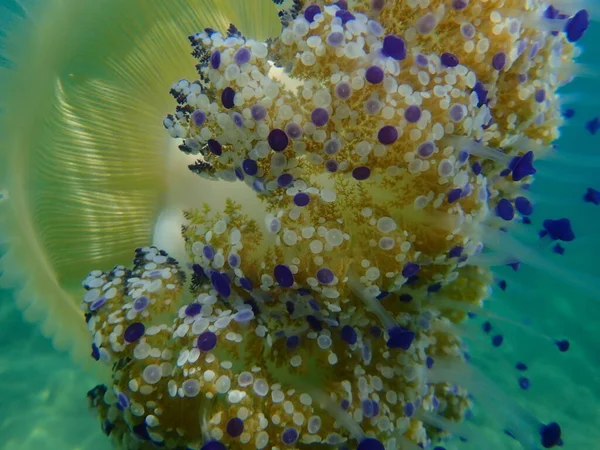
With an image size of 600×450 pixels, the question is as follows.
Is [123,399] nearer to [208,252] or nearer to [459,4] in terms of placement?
[208,252]

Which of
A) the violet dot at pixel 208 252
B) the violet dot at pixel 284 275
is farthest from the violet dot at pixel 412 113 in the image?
the violet dot at pixel 208 252

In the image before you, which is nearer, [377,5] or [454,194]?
[454,194]

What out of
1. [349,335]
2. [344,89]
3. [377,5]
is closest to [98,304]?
[349,335]

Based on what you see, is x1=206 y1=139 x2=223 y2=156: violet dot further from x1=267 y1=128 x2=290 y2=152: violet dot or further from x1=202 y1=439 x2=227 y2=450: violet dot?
x1=202 y1=439 x2=227 y2=450: violet dot

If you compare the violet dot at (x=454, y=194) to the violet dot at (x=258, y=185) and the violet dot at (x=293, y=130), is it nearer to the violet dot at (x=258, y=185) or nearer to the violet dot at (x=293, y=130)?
the violet dot at (x=293, y=130)

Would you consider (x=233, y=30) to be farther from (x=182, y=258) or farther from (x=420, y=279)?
(x=420, y=279)

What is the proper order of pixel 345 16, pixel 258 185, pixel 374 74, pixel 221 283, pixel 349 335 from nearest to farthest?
1. pixel 374 74
2. pixel 345 16
3. pixel 258 185
4. pixel 221 283
5. pixel 349 335

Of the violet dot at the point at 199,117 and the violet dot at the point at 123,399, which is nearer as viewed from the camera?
the violet dot at the point at 199,117

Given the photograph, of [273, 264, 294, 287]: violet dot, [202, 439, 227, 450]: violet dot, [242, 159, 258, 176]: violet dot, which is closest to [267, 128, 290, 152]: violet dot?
[242, 159, 258, 176]: violet dot
